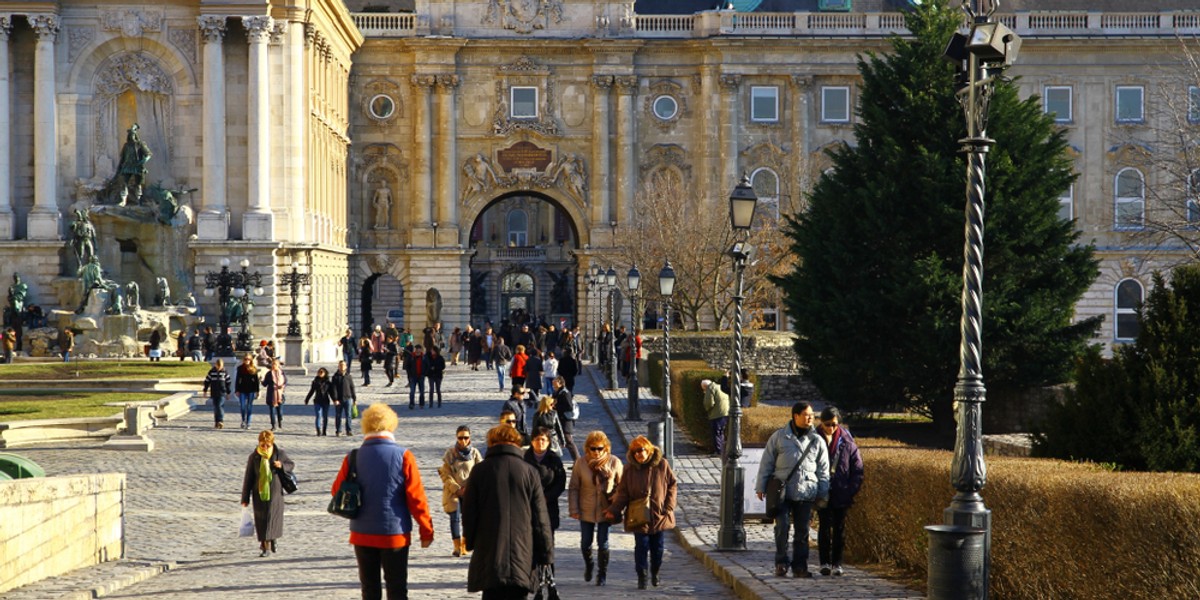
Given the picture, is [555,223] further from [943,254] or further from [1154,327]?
[1154,327]

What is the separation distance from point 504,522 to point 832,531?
5524 millimetres

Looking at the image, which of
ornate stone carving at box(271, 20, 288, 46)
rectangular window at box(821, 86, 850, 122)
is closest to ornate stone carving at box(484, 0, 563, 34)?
rectangular window at box(821, 86, 850, 122)

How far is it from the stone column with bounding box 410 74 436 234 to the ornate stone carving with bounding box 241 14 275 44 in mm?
18017

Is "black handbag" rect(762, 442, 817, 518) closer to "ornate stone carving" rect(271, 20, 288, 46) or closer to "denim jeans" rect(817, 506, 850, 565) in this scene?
"denim jeans" rect(817, 506, 850, 565)

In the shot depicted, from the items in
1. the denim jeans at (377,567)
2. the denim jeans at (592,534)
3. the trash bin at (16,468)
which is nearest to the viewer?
the denim jeans at (377,567)

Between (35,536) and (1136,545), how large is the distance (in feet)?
33.5

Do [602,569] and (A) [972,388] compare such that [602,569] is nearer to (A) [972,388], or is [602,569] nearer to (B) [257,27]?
(A) [972,388]

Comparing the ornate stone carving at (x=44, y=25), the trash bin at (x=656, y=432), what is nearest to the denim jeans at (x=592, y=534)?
the trash bin at (x=656, y=432)

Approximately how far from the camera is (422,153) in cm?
7775

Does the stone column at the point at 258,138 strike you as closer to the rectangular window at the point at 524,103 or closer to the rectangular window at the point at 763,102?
the rectangular window at the point at 524,103

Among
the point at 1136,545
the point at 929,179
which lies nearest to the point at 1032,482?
the point at 1136,545

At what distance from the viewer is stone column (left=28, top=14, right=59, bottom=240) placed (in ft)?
195

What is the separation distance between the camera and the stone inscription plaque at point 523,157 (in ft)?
259

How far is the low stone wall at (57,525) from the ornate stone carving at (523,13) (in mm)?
59514
